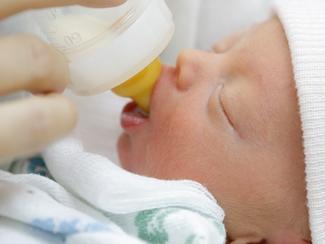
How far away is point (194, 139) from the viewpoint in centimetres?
96

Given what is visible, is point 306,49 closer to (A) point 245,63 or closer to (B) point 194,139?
(A) point 245,63

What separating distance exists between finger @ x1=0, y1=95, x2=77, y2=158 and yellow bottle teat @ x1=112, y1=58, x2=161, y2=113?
40cm

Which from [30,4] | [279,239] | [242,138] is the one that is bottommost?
[279,239]

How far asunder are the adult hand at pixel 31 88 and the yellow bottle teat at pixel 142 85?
0.33 metres

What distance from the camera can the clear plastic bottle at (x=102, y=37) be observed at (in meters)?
0.85

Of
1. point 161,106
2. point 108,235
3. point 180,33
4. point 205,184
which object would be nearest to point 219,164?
point 205,184

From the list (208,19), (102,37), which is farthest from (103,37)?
(208,19)

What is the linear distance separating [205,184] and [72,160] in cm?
22

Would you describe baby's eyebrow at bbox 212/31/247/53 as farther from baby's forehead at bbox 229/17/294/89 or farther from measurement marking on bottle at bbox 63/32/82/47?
measurement marking on bottle at bbox 63/32/82/47

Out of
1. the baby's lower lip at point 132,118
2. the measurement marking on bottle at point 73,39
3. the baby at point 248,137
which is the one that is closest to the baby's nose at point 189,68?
the baby at point 248,137

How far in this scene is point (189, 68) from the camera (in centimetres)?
102

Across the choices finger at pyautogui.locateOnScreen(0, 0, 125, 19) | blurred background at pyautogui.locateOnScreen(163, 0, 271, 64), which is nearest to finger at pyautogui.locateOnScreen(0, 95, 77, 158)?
finger at pyautogui.locateOnScreen(0, 0, 125, 19)

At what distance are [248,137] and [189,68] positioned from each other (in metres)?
0.17

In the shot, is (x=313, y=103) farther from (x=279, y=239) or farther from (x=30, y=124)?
(x=30, y=124)
